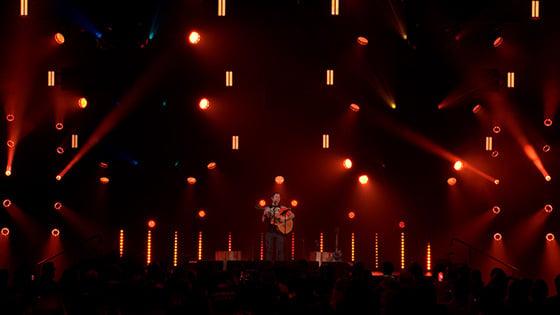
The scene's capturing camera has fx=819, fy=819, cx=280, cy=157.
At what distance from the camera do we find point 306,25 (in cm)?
2297

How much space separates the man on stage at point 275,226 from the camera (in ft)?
71.5

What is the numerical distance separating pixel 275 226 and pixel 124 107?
5.10 meters

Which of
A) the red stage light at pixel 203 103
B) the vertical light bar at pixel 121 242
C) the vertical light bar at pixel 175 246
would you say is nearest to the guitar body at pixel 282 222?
the vertical light bar at pixel 175 246

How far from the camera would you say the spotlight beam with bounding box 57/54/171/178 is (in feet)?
68.5

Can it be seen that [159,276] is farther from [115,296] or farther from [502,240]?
Result: [502,240]

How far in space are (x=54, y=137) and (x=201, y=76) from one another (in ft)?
15.3

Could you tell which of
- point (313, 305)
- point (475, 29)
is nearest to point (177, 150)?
point (475, 29)

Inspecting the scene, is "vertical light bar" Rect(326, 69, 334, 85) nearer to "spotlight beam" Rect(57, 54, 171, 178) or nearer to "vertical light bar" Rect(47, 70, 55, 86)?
"spotlight beam" Rect(57, 54, 171, 178)

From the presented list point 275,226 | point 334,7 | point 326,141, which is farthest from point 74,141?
point 334,7

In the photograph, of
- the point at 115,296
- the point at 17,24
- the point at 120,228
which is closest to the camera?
the point at 115,296

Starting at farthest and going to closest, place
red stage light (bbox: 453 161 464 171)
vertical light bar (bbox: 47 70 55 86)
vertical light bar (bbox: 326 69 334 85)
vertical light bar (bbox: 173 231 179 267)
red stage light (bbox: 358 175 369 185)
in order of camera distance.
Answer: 1. red stage light (bbox: 358 175 369 185)
2. vertical light bar (bbox: 173 231 179 267)
3. vertical light bar (bbox: 326 69 334 85)
4. red stage light (bbox: 453 161 464 171)
5. vertical light bar (bbox: 47 70 55 86)

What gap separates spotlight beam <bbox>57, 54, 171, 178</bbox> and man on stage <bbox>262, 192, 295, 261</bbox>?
452 centimetres

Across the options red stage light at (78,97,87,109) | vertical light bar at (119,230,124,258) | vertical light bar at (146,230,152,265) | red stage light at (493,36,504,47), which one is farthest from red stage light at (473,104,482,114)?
red stage light at (78,97,87,109)

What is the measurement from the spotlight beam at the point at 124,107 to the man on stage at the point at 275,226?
452 centimetres
